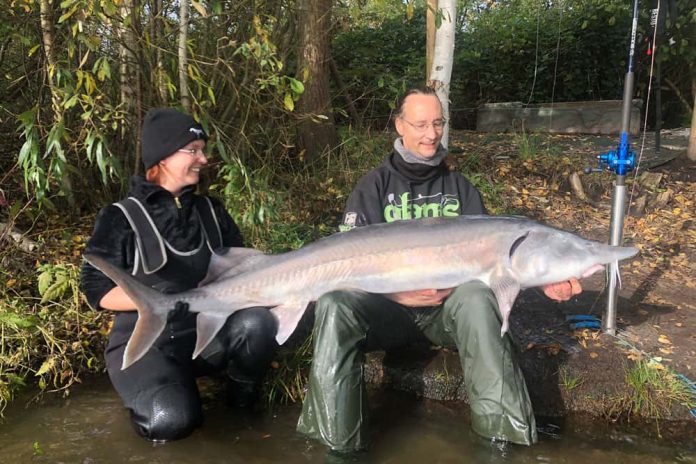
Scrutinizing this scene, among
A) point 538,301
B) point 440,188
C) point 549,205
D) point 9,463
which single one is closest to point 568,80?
point 549,205

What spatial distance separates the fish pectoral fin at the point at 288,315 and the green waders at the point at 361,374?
0.44 ft

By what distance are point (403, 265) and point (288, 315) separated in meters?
0.68

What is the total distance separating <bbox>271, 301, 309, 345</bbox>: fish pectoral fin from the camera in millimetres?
3195

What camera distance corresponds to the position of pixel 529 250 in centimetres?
314

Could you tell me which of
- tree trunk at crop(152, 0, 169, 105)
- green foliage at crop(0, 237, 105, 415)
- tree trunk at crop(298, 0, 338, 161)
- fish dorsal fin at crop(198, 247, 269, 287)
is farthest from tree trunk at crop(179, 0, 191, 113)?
fish dorsal fin at crop(198, 247, 269, 287)

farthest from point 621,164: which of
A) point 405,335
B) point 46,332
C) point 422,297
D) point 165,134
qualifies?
point 46,332

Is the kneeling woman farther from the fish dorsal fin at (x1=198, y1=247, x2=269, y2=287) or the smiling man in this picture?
the smiling man

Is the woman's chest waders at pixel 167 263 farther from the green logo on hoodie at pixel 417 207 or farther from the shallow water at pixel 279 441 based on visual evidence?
the green logo on hoodie at pixel 417 207

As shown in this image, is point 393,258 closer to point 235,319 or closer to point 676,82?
point 235,319

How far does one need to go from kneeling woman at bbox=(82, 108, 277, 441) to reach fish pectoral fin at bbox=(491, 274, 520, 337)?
133 centimetres

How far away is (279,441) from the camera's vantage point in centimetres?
338

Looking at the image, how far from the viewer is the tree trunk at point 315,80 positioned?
5898mm

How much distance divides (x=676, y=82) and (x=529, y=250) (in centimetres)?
1003

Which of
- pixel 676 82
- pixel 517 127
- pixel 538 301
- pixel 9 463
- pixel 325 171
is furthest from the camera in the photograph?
pixel 676 82
